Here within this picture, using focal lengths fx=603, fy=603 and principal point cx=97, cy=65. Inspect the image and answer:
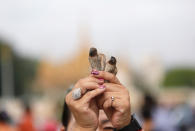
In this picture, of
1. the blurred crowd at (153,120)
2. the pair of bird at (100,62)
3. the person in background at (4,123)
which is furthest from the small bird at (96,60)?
the person in background at (4,123)

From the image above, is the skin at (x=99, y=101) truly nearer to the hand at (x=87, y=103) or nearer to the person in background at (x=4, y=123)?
the hand at (x=87, y=103)

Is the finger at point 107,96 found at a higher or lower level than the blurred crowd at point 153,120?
higher

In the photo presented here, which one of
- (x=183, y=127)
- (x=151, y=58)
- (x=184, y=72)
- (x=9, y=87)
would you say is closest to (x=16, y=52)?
(x=9, y=87)

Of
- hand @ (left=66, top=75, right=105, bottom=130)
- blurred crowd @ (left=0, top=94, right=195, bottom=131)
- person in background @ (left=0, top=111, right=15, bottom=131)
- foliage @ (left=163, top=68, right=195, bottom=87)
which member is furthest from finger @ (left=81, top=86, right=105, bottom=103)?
foliage @ (left=163, top=68, right=195, bottom=87)

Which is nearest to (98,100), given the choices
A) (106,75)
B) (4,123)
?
(106,75)

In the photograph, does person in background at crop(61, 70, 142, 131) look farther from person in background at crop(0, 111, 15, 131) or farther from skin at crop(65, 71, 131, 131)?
person in background at crop(0, 111, 15, 131)

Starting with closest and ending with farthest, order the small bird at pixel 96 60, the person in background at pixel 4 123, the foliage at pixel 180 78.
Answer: the small bird at pixel 96 60
the person in background at pixel 4 123
the foliage at pixel 180 78

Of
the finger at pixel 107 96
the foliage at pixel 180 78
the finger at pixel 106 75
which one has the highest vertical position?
the finger at pixel 106 75

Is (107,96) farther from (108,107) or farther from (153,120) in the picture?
(153,120)

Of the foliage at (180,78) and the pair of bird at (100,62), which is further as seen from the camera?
the foliage at (180,78)
